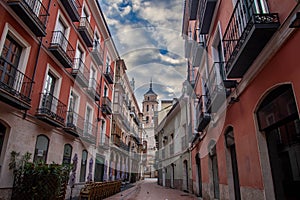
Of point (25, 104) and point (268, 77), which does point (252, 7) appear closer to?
point (268, 77)

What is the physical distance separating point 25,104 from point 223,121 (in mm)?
6511

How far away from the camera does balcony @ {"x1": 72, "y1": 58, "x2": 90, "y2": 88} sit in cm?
1099

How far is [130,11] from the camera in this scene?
9.89 metres

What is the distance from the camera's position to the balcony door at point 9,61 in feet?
21.3

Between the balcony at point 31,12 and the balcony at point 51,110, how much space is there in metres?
2.52

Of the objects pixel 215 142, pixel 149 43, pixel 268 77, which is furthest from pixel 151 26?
pixel 268 77

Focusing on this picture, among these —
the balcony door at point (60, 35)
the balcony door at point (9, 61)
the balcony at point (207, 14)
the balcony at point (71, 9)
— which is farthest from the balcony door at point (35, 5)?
the balcony at point (207, 14)

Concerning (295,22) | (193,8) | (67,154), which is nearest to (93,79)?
(67,154)

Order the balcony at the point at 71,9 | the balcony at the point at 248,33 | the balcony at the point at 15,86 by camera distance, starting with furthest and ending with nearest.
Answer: the balcony at the point at 71,9 → the balcony at the point at 15,86 → the balcony at the point at 248,33

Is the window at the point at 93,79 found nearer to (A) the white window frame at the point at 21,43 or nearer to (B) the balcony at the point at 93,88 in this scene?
(B) the balcony at the point at 93,88

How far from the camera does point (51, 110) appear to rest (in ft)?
29.4

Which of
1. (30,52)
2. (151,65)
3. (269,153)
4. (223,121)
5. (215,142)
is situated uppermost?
(151,65)

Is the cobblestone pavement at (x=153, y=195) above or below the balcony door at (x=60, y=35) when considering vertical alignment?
below

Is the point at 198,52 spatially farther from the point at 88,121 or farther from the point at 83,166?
the point at 83,166
